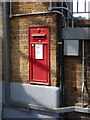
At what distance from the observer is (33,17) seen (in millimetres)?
6273

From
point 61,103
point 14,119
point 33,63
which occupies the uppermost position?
point 33,63

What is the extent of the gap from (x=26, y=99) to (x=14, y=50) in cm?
124

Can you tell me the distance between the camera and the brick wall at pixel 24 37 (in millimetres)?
6066

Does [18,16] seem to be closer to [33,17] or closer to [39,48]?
[33,17]

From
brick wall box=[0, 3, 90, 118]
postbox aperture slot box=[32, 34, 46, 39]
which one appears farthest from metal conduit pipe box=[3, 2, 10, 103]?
postbox aperture slot box=[32, 34, 46, 39]

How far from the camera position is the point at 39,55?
621 cm

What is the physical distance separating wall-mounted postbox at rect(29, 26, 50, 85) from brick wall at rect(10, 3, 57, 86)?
10cm

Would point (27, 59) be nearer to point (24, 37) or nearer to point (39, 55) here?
point (39, 55)

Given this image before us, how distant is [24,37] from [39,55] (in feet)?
1.98

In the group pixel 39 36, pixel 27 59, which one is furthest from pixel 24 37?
pixel 27 59

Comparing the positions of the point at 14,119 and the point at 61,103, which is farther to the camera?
the point at 14,119

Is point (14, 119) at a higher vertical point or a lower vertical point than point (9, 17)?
lower

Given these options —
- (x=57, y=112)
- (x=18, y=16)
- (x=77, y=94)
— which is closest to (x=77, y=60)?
(x=77, y=94)

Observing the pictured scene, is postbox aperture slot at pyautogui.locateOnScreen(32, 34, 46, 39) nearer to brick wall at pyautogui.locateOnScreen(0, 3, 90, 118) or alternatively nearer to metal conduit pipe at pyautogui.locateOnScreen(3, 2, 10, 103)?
brick wall at pyautogui.locateOnScreen(0, 3, 90, 118)
